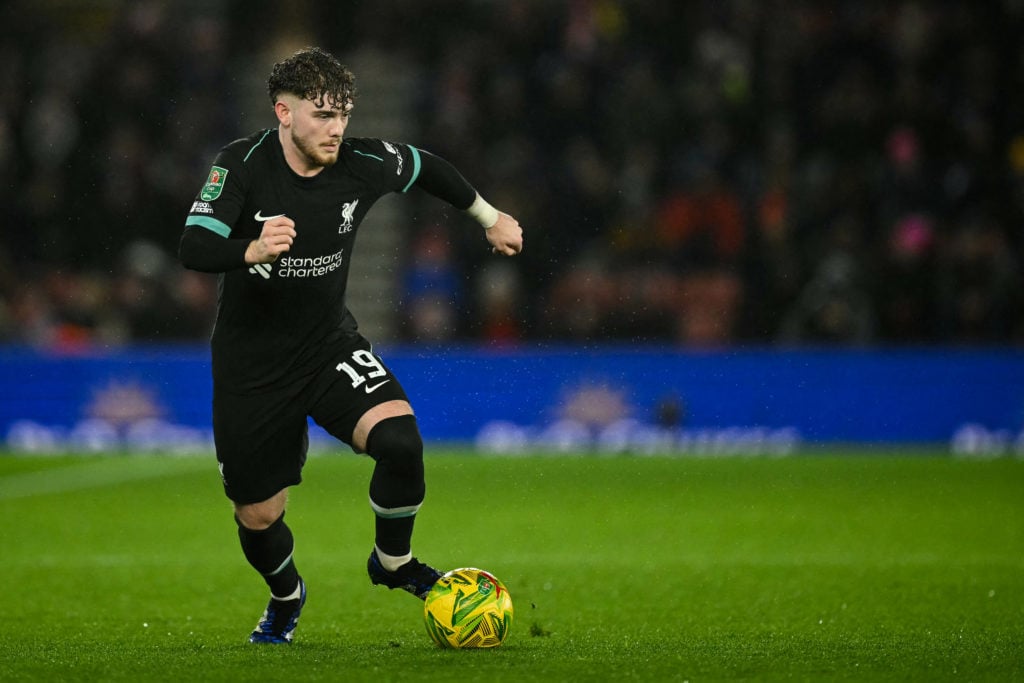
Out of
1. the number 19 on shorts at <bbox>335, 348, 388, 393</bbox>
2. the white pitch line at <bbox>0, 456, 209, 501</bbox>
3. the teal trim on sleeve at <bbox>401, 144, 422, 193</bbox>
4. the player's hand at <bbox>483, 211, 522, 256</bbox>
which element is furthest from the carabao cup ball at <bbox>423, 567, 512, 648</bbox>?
the white pitch line at <bbox>0, 456, 209, 501</bbox>

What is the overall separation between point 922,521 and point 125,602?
5572 millimetres

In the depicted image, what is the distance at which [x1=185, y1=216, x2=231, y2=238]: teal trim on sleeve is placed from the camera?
18.9 ft

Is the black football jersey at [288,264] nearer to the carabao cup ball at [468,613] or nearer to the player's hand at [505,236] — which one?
the player's hand at [505,236]

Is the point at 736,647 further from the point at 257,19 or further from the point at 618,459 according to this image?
the point at 257,19

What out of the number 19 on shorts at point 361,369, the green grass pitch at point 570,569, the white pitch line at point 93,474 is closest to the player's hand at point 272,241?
the number 19 on shorts at point 361,369

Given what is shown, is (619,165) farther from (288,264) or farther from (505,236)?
(288,264)

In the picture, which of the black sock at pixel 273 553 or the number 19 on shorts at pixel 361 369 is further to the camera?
the black sock at pixel 273 553

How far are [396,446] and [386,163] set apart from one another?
47.6 inches

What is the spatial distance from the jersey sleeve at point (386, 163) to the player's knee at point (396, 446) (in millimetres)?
1001

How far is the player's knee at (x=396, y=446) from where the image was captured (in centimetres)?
597

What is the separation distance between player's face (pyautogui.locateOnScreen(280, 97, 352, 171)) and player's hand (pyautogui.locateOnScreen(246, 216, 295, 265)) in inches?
22.3

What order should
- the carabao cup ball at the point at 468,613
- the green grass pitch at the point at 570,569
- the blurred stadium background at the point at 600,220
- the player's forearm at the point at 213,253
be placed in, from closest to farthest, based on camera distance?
the player's forearm at the point at 213,253 → the green grass pitch at the point at 570,569 → the carabao cup ball at the point at 468,613 → the blurred stadium background at the point at 600,220

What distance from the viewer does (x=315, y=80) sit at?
597 cm

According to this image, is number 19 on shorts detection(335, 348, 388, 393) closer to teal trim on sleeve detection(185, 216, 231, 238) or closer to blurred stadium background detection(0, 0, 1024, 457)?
teal trim on sleeve detection(185, 216, 231, 238)
